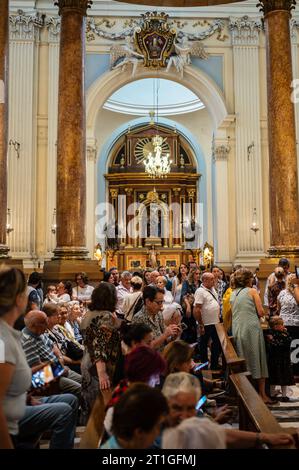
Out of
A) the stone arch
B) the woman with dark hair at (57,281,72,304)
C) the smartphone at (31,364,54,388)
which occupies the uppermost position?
the stone arch

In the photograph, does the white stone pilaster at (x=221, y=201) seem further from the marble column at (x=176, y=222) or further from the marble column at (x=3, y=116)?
the marble column at (x=3, y=116)

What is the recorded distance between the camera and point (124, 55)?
1627 cm

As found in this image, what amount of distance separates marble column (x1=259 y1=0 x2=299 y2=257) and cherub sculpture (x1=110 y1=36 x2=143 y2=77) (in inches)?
294

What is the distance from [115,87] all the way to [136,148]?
7.66 m

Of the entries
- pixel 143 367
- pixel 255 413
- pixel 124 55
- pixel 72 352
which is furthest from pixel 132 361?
pixel 124 55

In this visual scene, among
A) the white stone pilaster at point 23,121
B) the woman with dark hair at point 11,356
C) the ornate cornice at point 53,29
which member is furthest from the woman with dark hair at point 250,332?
the ornate cornice at point 53,29

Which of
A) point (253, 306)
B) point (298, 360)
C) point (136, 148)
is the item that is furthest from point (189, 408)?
point (136, 148)

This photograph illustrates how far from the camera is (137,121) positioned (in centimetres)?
2427

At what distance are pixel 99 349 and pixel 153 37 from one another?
46.5 ft

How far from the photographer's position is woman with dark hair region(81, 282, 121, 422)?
3854 millimetres

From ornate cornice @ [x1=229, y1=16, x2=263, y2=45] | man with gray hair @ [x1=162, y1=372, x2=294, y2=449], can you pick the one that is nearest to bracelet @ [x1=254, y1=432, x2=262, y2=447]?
man with gray hair @ [x1=162, y1=372, x2=294, y2=449]

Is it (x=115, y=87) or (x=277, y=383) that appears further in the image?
(x=115, y=87)

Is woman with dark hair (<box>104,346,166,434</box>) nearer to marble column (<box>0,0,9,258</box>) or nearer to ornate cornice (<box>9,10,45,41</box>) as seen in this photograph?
marble column (<box>0,0,9,258</box>)
